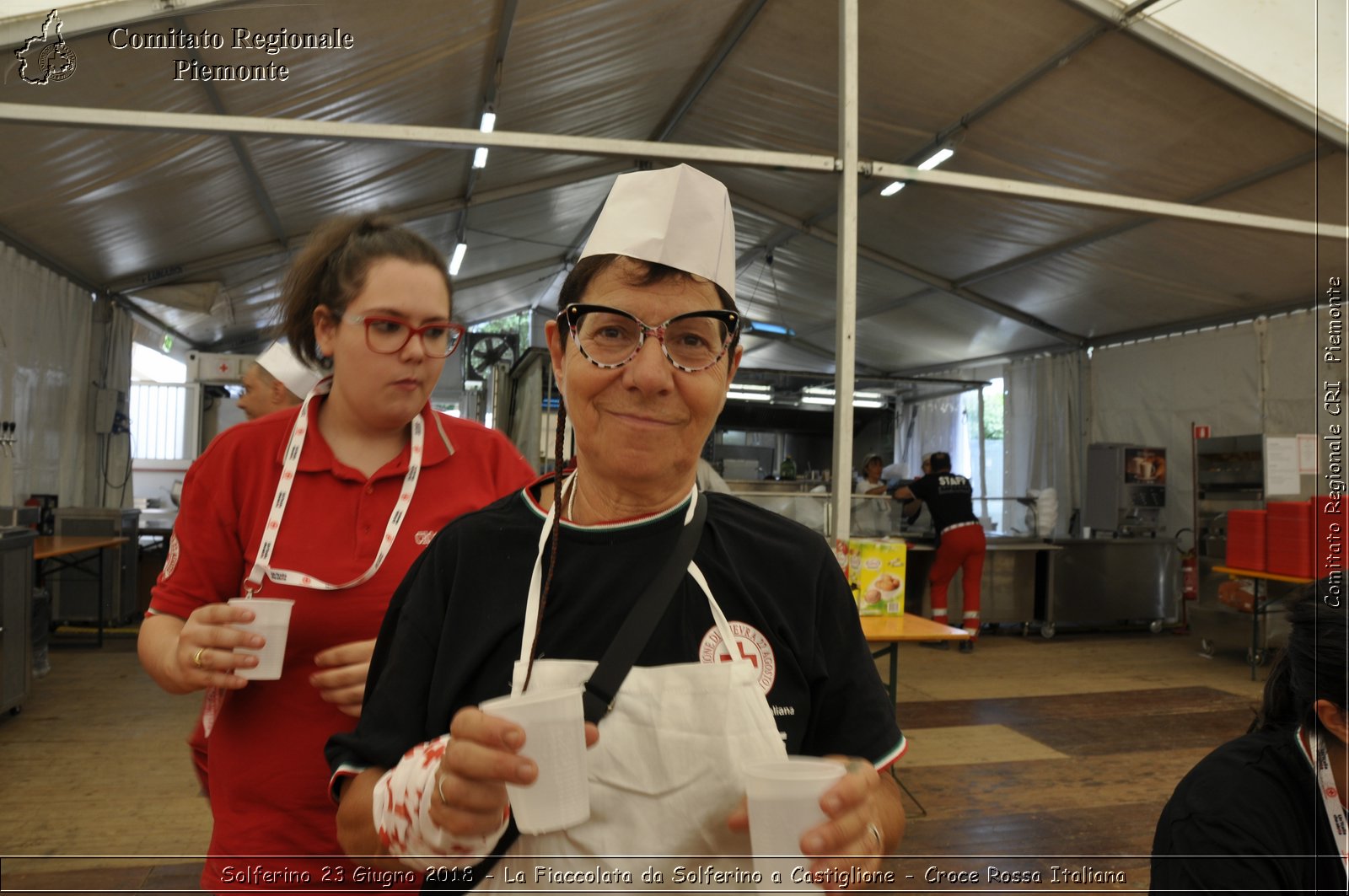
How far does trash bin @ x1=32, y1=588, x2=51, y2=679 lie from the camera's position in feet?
17.5

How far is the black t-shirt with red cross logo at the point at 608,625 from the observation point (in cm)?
87

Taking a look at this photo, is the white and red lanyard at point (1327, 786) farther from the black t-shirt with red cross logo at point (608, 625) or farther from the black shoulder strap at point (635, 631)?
the black shoulder strap at point (635, 631)

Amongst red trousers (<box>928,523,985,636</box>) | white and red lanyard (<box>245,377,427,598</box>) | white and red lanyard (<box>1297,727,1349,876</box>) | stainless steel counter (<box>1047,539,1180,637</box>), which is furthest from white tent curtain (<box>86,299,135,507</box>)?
stainless steel counter (<box>1047,539,1180,637</box>)

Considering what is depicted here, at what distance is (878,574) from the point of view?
407 cm

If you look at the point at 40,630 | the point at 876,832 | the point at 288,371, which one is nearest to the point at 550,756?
the point at 876,832

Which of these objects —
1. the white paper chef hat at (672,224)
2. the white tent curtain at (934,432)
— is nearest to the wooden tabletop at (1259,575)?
the white tent curtain at (934,432)

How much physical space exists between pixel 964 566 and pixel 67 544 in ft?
25.0

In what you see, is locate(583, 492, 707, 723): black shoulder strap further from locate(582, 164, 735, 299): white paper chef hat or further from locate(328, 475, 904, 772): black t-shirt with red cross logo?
locate(582, 164, 735, 299): white paper chef hat

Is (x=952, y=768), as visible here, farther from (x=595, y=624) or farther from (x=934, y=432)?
(x=934, y=432)

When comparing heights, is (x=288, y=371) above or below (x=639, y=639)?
above

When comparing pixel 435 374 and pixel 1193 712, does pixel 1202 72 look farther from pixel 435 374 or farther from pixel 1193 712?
pixel 435 374

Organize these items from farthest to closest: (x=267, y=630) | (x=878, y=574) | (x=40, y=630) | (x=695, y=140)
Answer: (x=695, y=140), (x=40, y=630), (x=878, y=574), (x=267, y=630)

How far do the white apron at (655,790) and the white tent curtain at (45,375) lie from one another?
23.3 feet

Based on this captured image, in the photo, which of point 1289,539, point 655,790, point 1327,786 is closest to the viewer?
point 655,790
